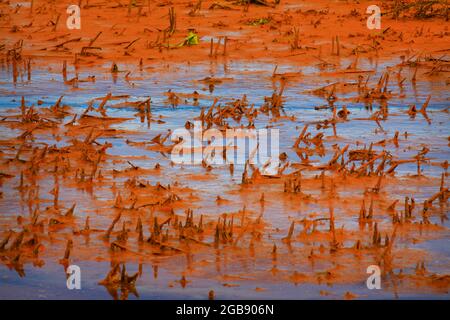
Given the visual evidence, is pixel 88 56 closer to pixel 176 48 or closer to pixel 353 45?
pixel 176 48

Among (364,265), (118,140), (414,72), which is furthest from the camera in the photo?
(414,72)

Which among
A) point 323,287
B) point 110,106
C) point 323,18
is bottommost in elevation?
point 323,287

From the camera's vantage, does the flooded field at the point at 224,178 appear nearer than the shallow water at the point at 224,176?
No

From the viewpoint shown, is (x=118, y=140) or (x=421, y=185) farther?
(x=118, y=140)

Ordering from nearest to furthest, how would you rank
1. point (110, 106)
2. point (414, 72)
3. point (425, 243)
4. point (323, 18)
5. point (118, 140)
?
point (425, 243) < point (118, 140) < point (110, 106) < point (414, 72) < point (323, 18)

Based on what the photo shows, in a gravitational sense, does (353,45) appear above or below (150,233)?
above

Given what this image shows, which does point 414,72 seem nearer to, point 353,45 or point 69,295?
point 353,45

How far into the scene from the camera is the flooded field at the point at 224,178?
5715 mm

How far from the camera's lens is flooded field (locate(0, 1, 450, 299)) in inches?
225

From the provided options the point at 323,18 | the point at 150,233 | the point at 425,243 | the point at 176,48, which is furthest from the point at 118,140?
the point at 323,18

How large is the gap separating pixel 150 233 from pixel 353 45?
25.7 ft

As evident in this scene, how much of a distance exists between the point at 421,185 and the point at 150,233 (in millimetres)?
2432

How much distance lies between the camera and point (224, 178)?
7770mm

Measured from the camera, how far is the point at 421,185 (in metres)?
7.61
